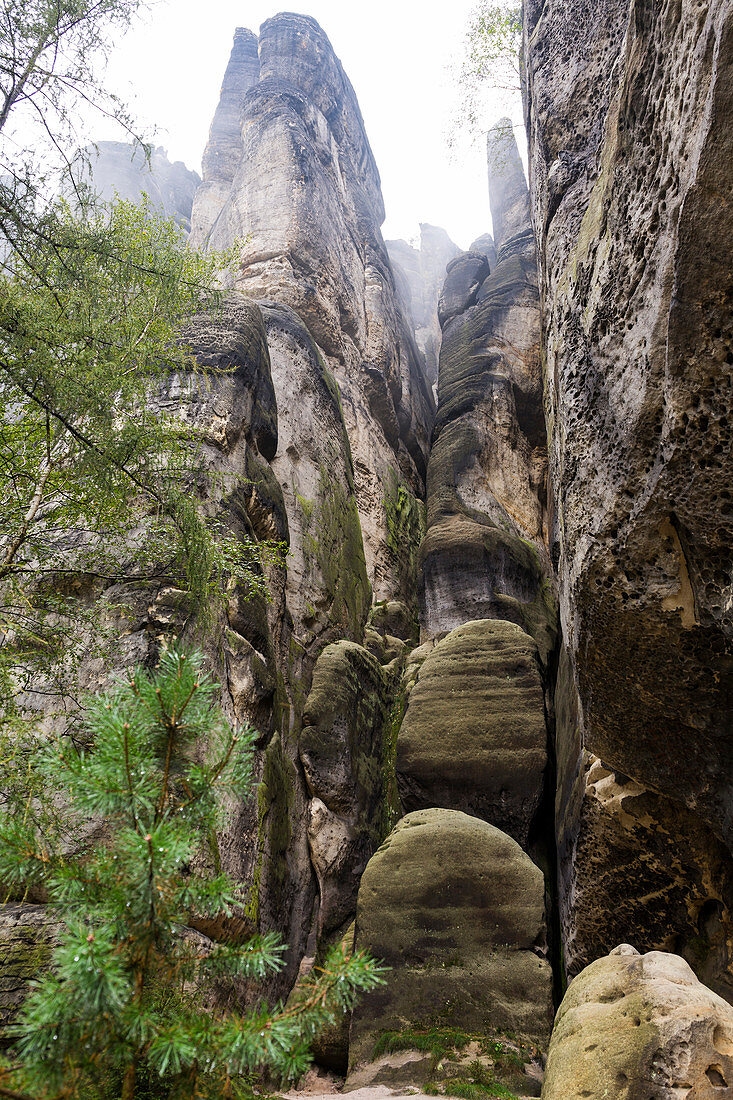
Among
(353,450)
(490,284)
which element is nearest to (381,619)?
(353,450)

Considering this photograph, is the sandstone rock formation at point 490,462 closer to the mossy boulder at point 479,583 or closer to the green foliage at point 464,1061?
the mossy boulder at point 479,583

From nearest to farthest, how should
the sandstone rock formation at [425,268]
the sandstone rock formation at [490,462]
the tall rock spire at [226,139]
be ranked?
1. the sandstone rock formation at [490,462]
2. the tall rock spire at [226,139]
3. the sandstone rock formation at [425,268]

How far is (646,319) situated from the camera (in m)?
4.00

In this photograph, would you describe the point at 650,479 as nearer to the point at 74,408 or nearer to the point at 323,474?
the point at 74,408

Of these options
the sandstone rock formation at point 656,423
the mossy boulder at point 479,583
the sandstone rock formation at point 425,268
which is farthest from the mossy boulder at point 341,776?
the sandstone rock formation at point 425,268

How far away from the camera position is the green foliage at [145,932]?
1752mm

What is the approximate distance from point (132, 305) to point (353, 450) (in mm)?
10120

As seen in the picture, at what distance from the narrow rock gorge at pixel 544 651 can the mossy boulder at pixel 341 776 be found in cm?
4

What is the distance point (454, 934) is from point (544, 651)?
5.28m

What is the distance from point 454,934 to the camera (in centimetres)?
664

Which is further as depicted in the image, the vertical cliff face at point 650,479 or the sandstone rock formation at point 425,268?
the sandstone rock formation at point 425,268

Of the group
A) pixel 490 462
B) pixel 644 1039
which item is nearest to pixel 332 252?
pixel 490 462

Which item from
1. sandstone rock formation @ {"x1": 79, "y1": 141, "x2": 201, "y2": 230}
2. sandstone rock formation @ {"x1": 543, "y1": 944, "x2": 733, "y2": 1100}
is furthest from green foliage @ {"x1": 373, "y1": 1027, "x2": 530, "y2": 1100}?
sandstone rock formation @ {"x1": 79, "y1": 141, "x2": 201, "y2": 230}

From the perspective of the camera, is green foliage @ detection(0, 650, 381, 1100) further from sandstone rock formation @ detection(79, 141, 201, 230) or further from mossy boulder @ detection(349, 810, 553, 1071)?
sandstone rock formation @ detection(79, 141, 201, 230)
